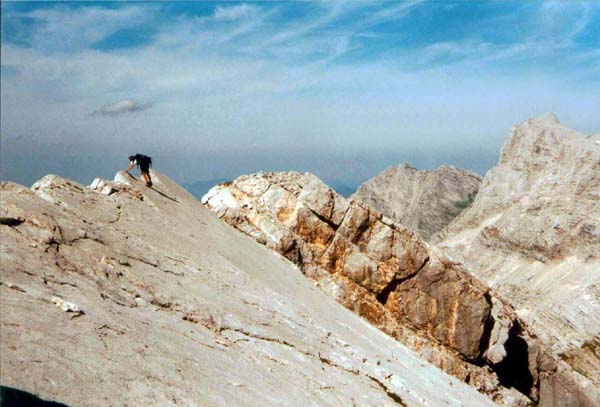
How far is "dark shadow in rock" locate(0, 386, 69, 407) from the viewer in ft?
35.5

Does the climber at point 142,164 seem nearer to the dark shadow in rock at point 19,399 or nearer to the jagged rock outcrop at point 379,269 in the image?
the jagged rock outcrop at point 379,269

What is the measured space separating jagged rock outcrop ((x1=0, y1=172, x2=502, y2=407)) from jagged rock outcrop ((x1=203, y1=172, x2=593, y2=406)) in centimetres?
643

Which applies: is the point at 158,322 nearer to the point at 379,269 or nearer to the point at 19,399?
the point at 19,399

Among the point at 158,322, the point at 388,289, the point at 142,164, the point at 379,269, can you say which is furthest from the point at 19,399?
the point at 388,289

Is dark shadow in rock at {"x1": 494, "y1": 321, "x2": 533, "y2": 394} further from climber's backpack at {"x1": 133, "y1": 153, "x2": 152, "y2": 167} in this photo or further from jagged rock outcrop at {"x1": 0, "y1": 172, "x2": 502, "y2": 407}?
climber's backpack at {"x1": 133, "y1": 153, "x2": 152, "y2": 167}

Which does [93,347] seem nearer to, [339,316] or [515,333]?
[339,316]

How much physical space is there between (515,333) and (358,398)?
115ft

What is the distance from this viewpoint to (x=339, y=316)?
3278cm

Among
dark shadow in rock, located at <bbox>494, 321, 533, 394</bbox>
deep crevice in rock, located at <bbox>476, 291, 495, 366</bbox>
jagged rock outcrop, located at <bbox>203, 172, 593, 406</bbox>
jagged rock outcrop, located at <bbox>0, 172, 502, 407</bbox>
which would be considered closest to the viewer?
jagged rock outcrop, located at <bbox>0, 172, 502, 407</bbox>

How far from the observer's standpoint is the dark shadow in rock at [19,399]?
10.8 m

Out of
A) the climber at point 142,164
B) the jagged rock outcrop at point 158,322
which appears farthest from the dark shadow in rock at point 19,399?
the climber at point 142,164

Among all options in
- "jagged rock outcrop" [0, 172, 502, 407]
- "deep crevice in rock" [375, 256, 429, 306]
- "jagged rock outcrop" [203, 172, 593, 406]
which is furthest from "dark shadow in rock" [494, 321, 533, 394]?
"jagged rock outcrop" [0, 172, 502, 407]

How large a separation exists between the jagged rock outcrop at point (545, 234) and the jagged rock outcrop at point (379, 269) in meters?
35.1

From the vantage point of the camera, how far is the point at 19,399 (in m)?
11.0
